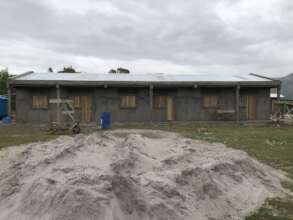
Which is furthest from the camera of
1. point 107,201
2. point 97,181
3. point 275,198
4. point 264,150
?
point 264,150

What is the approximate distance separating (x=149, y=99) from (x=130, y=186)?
13367mm

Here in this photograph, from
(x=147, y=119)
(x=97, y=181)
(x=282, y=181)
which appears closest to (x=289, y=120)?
(x=147, y=119)

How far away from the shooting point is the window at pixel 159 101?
1719cm

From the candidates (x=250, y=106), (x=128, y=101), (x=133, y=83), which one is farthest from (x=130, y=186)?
(x=250, y=106)

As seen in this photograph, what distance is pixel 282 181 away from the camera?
5.51 m

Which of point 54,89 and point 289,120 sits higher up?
point 54,89

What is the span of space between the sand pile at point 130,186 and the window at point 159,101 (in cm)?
1112

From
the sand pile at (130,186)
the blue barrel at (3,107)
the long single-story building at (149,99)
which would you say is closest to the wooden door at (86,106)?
the long single-story building at (149,99)

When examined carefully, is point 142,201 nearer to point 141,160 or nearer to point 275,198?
point 141,160

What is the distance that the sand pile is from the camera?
3430 millimetres

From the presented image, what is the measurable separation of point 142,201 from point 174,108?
45.3ft

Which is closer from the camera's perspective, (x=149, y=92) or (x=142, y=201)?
(x=142, y=201)

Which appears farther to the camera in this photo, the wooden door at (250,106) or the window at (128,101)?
the wooden door at (250,106)

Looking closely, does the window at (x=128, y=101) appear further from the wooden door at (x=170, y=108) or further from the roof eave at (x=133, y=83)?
the wooden door at (x=170, y=108)
